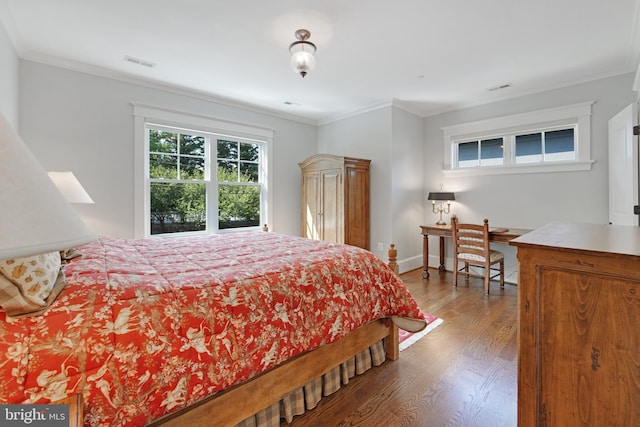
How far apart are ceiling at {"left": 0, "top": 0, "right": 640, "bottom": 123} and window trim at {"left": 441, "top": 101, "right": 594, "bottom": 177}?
1.15 feet

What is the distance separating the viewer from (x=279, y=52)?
2805 millimetres

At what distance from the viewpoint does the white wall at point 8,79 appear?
228 cm

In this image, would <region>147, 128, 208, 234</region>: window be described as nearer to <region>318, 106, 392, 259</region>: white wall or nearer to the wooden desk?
<region>318, 106, 392, 259</region>: white wall

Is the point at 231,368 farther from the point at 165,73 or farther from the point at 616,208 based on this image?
the point at 616,208

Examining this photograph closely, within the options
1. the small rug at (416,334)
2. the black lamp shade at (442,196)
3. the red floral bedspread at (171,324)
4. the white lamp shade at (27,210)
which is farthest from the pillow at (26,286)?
the black lamp shade at (442,196)

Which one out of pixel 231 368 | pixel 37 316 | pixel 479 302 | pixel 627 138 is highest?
pixel 627 138

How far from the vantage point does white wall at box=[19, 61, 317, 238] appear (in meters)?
2.86

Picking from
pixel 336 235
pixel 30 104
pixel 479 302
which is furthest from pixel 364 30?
pixel 30 104

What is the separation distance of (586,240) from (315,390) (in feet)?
5.01

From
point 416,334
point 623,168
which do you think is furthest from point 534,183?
point 416,334

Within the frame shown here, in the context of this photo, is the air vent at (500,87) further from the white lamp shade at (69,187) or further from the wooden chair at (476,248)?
the white lamp shade at (69,187)

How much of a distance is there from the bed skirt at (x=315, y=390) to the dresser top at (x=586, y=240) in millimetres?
1275

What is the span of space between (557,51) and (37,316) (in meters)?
4.23

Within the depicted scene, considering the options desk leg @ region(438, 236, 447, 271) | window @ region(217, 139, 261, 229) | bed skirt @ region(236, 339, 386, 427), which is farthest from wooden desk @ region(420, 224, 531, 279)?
window @ region(217, 139, 261, 229)
